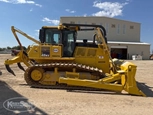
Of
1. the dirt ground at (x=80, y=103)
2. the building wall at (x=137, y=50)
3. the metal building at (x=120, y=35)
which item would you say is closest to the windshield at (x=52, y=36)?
the dirt ground at (x=80, y=103)

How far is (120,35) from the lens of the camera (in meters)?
46.5

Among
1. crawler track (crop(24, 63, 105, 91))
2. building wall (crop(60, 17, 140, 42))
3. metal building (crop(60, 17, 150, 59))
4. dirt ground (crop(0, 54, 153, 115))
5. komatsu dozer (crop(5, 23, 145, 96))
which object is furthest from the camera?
building wall (crop(60, 17, 140, 42))

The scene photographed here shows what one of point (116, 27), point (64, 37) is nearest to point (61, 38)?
point (64, 37)

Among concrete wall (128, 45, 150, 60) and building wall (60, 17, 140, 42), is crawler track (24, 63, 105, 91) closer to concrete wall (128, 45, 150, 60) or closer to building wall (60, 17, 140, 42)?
building wall (60, 17, 140, 42)

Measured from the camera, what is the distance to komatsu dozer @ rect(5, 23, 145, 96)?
8.78 m

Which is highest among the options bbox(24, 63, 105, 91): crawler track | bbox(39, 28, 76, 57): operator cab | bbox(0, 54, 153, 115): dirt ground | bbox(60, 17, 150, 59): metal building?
bbox(60, 17, 150, 59): metal building

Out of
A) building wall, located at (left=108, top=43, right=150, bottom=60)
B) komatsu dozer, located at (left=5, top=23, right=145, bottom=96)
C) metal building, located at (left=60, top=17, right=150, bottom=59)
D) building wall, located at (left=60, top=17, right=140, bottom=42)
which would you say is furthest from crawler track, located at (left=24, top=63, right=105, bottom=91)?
building wall, located at (left=60, top=17, right=140, bottom=42)

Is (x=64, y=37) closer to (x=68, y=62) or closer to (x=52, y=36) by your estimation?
(x=52, y=36)

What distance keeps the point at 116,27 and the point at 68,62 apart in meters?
38.1

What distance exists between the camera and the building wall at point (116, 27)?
1713 inches

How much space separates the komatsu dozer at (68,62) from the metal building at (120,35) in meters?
31.3

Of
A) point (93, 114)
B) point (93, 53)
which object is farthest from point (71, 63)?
point (93, 114)

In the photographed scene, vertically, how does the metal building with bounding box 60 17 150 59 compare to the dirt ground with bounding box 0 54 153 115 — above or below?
above

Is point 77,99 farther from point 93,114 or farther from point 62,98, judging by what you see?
point 93,114
